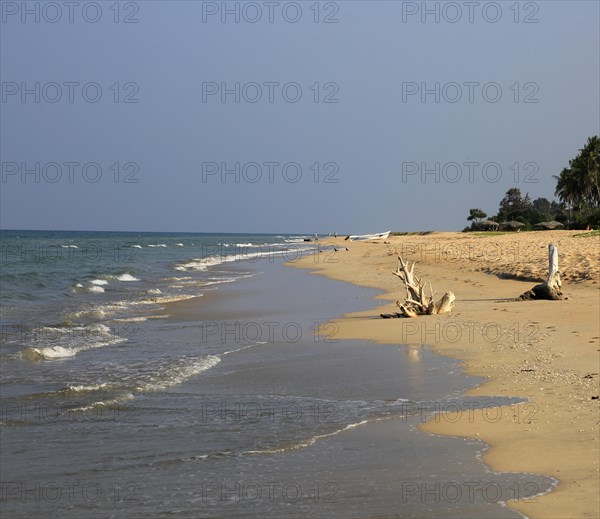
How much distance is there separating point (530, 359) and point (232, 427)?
535 centimetres

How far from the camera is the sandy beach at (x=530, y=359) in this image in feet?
21.0

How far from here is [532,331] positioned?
13.8m

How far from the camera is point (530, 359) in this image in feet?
36.9

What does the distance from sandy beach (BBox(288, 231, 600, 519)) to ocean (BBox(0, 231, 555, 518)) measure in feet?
1.03

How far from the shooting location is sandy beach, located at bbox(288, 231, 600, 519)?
6414 mm

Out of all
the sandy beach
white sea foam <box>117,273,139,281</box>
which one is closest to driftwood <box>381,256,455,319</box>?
the sandy beach

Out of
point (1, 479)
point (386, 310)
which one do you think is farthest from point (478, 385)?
point (386, 310)

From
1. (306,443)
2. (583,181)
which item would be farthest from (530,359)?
(583,181)

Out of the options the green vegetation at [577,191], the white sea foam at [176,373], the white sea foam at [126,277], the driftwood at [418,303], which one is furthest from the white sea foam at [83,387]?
the green vegetation at [577,191]

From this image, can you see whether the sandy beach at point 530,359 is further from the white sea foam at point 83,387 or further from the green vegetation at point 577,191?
the green vegetation at point 577,191

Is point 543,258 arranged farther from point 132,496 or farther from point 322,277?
point 132,496

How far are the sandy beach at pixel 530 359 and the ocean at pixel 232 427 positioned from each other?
1.03 ft

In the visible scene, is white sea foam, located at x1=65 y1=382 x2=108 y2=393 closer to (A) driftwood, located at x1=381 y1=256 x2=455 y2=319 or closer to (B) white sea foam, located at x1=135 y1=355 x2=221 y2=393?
(B) white sea foam, located at x1=135 y1=355 x2=221 y2=393

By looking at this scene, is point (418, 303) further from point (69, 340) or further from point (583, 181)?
point (583, 181)
